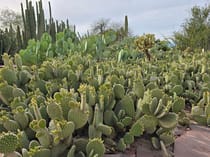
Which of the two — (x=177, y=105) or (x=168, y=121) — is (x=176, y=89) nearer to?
(x=177, y=105)

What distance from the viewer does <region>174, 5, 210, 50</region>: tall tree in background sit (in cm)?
1516

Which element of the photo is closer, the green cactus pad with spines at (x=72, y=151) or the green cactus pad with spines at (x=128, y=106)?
the green cactus pad with spines at (x=72, y=151)

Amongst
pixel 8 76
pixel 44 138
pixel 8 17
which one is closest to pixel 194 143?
pixel 44 138

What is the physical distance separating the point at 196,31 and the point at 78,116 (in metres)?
14.3

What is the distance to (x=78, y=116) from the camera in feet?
8.92

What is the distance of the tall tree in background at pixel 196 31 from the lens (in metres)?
15.2

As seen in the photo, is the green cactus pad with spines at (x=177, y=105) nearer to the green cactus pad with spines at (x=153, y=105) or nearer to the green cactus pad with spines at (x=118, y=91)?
the green cactus pad with spines at (x=153, y=105)

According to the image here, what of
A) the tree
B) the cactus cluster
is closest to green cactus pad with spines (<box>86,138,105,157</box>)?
the cactus cluster

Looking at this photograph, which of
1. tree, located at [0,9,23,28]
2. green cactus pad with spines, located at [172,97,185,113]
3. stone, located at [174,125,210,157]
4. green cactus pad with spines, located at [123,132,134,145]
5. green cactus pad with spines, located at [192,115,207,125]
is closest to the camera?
green cactus pad with spines, located at [123,132,134,145]

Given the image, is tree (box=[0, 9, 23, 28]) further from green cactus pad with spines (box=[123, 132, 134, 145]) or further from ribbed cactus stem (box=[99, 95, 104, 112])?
green cactus pad with spines (box=[123, 132, 134, 145])

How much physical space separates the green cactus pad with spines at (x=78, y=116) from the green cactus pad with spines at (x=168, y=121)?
2.29 ft

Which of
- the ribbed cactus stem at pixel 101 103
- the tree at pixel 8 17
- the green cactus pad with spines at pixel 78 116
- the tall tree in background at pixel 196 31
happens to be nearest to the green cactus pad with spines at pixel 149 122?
the ribbed cactus stem at pixel 101 103

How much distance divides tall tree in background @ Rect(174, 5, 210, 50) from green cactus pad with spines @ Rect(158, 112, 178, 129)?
12096 mm

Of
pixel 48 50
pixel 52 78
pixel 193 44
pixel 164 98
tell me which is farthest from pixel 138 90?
pixel 193 44
